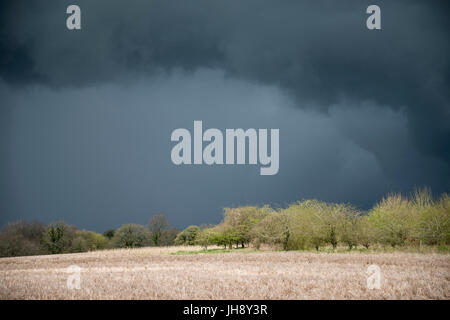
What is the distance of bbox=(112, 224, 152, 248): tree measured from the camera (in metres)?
72.9

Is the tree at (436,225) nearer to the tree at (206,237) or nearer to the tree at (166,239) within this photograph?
the tree at (206,237)

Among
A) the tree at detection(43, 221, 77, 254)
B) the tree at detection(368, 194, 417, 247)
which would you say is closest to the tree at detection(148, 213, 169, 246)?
the tree at detection(43, 221, 77, 254)

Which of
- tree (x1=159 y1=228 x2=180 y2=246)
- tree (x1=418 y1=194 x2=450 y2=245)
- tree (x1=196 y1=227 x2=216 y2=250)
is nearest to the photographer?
tree (x1=418 y1=194 x2=450 y2=245)

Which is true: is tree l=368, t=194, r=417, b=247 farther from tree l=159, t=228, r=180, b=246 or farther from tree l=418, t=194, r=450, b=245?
tree l=159, t=228, r=180, b=246

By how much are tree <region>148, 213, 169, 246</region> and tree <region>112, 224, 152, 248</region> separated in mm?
1180

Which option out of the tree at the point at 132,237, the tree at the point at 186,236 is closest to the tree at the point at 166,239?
the tree at the point at 132,237

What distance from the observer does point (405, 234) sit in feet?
127

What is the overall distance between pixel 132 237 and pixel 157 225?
584 cm

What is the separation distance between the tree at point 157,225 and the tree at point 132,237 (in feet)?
3.87

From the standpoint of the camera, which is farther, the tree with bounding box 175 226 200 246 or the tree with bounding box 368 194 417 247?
the tree with bounding box 175 226 200 246

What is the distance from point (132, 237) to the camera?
73.2 m
